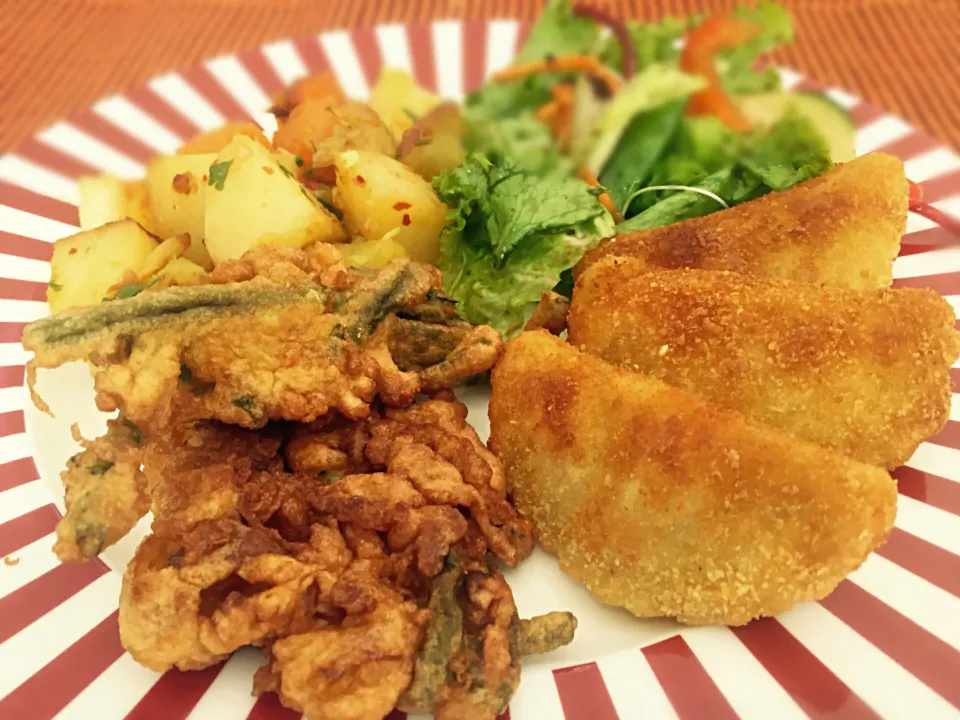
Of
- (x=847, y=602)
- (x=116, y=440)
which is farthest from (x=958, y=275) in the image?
(x=116, y=440)

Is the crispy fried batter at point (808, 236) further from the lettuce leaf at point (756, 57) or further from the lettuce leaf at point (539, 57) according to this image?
the lettuce leaf at point (539, 57)

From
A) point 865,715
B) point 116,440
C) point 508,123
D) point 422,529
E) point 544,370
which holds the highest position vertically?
point 508,123

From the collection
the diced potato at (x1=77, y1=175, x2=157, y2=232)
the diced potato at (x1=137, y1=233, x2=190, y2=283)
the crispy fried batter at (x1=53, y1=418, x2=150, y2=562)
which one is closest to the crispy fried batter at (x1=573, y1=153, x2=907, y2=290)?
the diced potato at (x1=137, y1=233, x2=190, y2=283)

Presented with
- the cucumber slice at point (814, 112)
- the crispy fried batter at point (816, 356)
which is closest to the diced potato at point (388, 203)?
the crispy fried batter at point (816, 356)

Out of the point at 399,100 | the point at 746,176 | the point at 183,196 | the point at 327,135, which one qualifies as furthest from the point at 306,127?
the point at 746,176

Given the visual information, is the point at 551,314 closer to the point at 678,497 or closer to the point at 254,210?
the point at 678,497

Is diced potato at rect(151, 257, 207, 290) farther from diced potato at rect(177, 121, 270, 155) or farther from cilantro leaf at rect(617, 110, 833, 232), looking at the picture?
cilantro leaf at rect(617, 110, 833, 232)

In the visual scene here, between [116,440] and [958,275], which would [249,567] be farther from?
[958,275]
